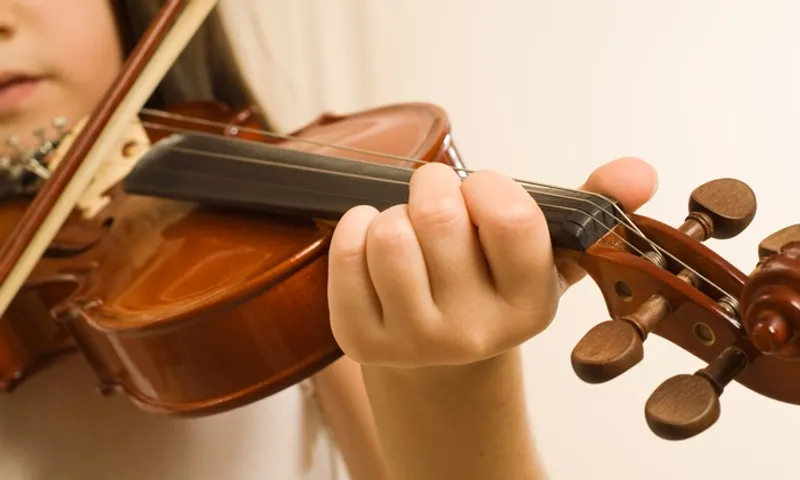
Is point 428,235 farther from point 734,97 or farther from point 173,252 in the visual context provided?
point 734,97

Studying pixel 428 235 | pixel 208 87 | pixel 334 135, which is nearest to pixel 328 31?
pixel 208 87

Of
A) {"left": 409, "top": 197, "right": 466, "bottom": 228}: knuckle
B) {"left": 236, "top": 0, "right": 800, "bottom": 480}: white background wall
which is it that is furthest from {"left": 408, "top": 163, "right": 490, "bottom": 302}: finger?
{"left": 236, "top": 0, "right": 800, "bottom": 480}: white background wall

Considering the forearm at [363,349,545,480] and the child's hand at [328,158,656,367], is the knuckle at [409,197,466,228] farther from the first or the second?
the forearm at [363,349,545,480]

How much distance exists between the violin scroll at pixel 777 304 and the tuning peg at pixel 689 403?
24 millimetres

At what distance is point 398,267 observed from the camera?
0.33m

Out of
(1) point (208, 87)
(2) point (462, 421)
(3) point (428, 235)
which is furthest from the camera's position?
(1) point (208, 87)

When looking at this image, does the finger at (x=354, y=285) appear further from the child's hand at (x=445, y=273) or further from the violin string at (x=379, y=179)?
the violin string at (x=379, y=179)

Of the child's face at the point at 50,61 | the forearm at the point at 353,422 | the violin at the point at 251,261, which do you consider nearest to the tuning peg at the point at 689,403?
the violin at the point at 251,261

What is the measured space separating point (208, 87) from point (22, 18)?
0.30 m

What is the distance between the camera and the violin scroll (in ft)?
0.86

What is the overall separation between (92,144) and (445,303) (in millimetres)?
474

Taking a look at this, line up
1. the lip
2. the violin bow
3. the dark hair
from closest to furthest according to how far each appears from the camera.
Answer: the violin bow → the lip → the dark hair

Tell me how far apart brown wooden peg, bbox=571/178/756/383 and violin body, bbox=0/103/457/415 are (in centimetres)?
23

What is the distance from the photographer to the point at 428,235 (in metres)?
0.33
